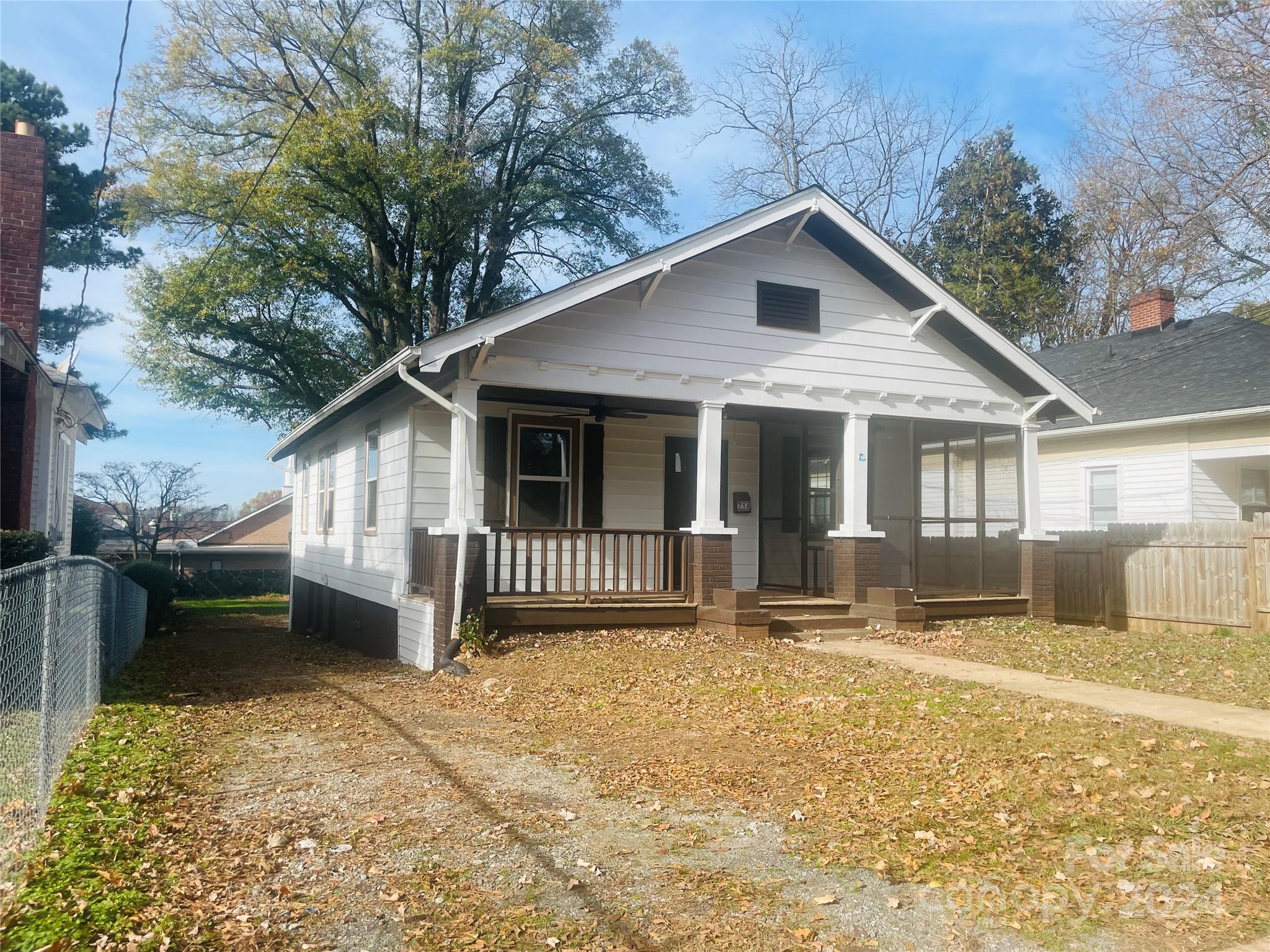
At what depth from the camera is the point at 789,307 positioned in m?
→ 12.8

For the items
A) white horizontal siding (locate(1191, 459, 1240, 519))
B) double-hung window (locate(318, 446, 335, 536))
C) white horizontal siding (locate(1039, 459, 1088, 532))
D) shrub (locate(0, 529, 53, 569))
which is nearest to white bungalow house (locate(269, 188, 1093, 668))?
double-hung window (locate(318, 446, 335, 536))

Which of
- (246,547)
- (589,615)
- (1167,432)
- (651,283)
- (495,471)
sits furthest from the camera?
(246,547)

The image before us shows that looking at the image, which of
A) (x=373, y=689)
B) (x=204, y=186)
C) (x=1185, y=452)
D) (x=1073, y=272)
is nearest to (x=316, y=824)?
(x=373, y=689)

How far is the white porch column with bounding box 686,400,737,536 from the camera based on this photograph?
12.0 meters

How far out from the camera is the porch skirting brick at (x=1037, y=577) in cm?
1395

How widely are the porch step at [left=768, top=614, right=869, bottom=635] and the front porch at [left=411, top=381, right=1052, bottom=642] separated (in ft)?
0.51

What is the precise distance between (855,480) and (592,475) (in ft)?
11.6

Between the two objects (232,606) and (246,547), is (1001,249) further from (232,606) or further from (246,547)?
(246,547)

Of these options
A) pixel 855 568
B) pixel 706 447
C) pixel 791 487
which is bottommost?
pixel 855 568

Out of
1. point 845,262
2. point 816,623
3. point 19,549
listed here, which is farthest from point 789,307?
point 19,549

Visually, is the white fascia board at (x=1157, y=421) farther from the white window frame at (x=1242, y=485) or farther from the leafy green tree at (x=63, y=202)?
the leafy green tree at (x=63, y=202)

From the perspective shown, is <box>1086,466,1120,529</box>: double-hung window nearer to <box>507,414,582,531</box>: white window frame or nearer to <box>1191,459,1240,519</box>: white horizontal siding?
<box>1191,459,1240,519</box>: white horizontal siding

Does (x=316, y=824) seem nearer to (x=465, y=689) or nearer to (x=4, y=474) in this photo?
(x=465, y=689)

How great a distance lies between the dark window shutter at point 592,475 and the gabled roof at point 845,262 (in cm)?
256
